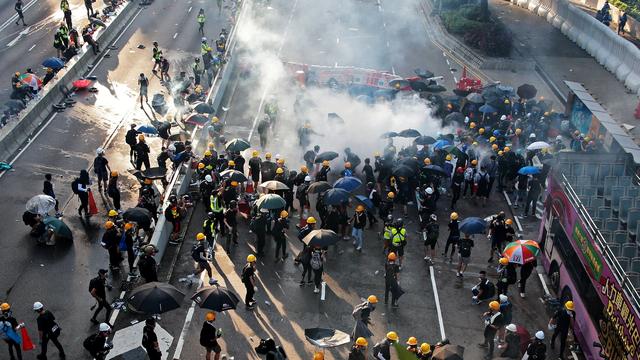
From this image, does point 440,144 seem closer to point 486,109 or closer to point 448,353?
point 486,109

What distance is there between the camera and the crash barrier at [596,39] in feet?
111

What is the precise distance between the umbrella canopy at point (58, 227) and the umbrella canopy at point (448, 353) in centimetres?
1026

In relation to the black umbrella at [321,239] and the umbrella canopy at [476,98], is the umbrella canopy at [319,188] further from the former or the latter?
the umbrella canopy at [476,98]

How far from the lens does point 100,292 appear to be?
16.1m

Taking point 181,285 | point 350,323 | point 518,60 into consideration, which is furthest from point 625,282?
point 518,60

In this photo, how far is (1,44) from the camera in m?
35.2

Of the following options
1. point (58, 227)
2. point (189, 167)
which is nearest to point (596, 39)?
point (189, 167)

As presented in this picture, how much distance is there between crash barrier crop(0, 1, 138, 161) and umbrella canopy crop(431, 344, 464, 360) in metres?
16.6

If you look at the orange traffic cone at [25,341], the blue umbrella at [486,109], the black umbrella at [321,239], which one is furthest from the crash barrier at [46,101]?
the blue umbrella at [486,109]

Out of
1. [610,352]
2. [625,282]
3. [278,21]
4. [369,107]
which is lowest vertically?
[278,21]

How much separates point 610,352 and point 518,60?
24.6 meters

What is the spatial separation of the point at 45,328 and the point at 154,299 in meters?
2.22

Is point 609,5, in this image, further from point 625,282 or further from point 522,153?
point 625,282

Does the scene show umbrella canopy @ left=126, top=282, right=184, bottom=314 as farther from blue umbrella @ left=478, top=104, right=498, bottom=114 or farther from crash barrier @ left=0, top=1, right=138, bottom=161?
blue umbrella @ left=478, top=104, right=498, bottom=114
